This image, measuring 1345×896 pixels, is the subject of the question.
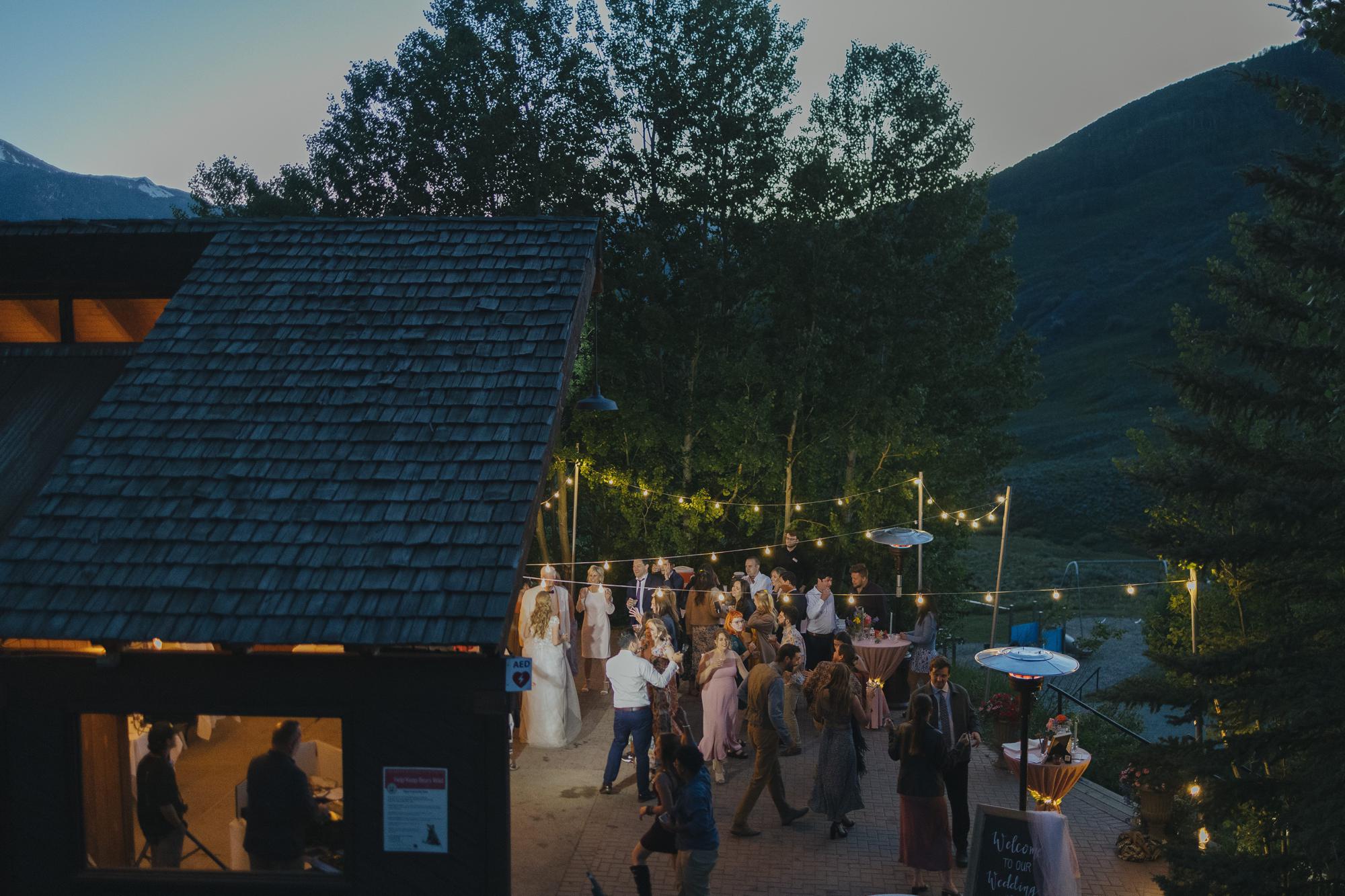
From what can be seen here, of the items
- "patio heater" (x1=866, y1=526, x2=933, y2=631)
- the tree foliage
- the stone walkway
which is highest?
the tree foliage

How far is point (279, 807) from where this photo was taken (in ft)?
23.3

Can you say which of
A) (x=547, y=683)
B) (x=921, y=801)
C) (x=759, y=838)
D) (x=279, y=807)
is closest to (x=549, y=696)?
(x=547, y=683)

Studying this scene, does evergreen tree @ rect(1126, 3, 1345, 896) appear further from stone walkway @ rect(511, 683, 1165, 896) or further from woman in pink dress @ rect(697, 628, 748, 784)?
woman in pink dress @ rect(697, 628, 748, 784)

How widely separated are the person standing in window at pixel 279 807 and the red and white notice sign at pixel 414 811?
607 mm

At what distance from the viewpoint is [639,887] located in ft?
25.1

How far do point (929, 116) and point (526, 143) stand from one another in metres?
9.28

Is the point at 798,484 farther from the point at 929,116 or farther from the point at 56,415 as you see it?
the point at 56,415

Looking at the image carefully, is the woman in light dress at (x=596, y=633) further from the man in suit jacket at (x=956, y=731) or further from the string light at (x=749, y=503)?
the man in suit jacket at (x=956, y=731)

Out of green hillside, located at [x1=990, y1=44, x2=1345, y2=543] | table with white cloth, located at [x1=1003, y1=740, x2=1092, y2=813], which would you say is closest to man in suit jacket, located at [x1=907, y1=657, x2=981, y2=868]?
table with white cloth, located at [x1=1003, y1=740, x2=1092, y2=813]

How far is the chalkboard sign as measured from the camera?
7.80 metres

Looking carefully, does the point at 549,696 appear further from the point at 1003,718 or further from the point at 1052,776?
the point at 1052,776

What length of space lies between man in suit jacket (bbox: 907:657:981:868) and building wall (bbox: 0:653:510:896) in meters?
4.13

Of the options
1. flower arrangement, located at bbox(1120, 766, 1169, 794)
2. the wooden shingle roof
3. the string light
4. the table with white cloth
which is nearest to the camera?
the wooden shingle roof

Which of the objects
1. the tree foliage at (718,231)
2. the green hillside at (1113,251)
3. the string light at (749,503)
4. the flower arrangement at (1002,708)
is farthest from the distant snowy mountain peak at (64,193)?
the flower arrangement at (1002,708)
